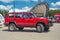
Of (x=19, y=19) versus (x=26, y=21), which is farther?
(x=19, y=19)

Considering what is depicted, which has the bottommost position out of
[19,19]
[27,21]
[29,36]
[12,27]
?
[29,36]

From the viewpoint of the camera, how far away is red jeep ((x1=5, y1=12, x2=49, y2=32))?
60.6ft

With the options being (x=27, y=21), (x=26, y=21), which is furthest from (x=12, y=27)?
(x=27, y=21)

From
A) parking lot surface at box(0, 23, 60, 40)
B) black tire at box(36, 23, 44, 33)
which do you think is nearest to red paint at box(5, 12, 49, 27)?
black tire at box(36, 23, 44, 33)

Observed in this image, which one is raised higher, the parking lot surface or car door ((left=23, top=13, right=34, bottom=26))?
car door ((left=23, top=13, right=34, bottom=26))

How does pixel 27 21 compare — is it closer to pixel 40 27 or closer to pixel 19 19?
pixel 19 19

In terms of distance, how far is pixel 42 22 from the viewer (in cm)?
1848

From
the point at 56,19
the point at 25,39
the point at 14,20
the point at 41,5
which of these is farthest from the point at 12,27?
the point at 56,19

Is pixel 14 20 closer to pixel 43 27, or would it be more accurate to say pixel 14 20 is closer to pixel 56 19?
pixel 43 27

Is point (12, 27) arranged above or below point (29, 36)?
above

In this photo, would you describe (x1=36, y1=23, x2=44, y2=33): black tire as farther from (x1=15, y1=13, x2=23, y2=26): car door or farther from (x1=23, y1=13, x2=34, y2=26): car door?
(x1=15, y1=13, x2=23, y2=26): car door

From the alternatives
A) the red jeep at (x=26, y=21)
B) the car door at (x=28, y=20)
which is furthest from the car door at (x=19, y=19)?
the car door at (x=28, y=20)

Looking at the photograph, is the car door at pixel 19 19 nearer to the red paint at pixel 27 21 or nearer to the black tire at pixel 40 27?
the red paint at pixel 27 21

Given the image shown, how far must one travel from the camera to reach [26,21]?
19.0m
